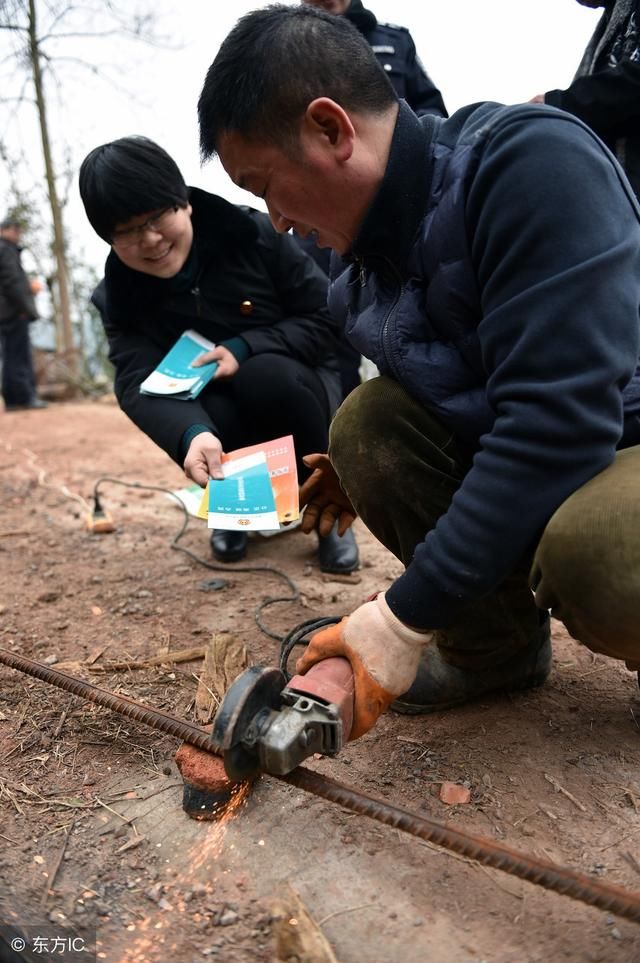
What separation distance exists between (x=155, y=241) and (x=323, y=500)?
0.98 m

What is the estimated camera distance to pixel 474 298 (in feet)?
4.46

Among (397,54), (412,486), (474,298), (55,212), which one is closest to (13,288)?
(55,212)

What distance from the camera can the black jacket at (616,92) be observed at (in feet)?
6.17

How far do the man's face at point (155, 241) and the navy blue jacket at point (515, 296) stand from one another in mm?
1172

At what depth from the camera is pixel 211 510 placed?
2.21 m

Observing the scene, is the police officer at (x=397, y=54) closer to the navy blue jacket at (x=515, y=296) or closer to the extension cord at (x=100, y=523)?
the navy blue jacket at (x=515, y=296)

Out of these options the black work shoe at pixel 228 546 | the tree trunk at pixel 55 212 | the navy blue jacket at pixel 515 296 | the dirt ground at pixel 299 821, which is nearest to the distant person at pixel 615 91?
the navy blue jacket at pixel 515 296

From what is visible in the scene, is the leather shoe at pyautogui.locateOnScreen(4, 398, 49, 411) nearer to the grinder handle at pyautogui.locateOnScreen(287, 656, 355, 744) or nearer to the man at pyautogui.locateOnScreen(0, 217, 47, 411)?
the man at pyautogui.locateOnScreen(0, 217, 47, 411)

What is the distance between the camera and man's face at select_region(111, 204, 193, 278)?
2.39 metres

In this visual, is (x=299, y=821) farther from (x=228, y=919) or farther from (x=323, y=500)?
(x=323, y=500)

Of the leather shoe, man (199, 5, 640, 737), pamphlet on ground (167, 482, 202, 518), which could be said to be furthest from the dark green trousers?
the leather shoe

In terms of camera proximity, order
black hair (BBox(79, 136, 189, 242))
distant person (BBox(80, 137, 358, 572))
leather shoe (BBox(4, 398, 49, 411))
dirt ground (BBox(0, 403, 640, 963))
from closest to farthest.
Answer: dirt ground (BBox(0, 403, 640, 963)) → black hair (BBox(79, 136, 189, 242)) → distant person (BBox(80, 137, 358, 572)) → leather shoe (BBox(4, 398, 49, 411))

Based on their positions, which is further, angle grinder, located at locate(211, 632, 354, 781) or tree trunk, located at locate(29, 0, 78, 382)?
A: tree trunk, located at locate(29, 0, 78, 382)

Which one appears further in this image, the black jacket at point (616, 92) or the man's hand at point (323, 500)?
the man's hand at point (323, 500)
